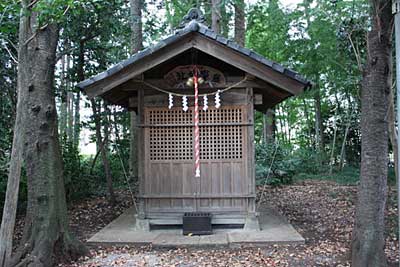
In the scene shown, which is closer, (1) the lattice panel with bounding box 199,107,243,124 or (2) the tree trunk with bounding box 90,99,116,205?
(1) the lattice panel with bounding box 199,107,243,124

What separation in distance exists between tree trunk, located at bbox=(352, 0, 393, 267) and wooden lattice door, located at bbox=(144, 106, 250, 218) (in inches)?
102

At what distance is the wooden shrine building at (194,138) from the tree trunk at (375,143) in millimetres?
2350

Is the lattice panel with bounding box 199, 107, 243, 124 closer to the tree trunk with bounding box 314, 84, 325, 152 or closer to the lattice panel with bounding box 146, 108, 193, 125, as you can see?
the lattice panel with bounding box 146, 108, 193, 125

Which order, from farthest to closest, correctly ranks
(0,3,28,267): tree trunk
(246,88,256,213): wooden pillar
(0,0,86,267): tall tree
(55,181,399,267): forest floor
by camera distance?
(246,88,256,213): wooden pillar → (55,181,399,267): forest floor → (0,0,86,267): tall tree → (0,3,28,267): tree trunk

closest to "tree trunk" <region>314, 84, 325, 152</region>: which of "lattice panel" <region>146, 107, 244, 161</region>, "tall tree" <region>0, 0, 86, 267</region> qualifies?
"lattice panel" <region>146, 107, 244, 161</region>

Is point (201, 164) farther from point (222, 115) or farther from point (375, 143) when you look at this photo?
point (375, 143)

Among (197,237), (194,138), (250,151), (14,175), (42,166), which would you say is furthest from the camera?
(194,138)

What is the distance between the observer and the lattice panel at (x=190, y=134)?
6.83 meters

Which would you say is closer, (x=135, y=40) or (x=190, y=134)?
(x=190, y=134)

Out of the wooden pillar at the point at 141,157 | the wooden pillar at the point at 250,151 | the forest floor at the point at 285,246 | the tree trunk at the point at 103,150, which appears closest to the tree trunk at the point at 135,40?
the tree trunk at the point at 103,150

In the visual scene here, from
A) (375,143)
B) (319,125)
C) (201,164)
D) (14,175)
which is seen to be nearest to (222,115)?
(201,164)

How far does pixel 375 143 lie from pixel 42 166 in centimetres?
399

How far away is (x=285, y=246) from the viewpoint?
19.0ft

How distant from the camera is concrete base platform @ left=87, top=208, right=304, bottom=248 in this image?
589 cm
